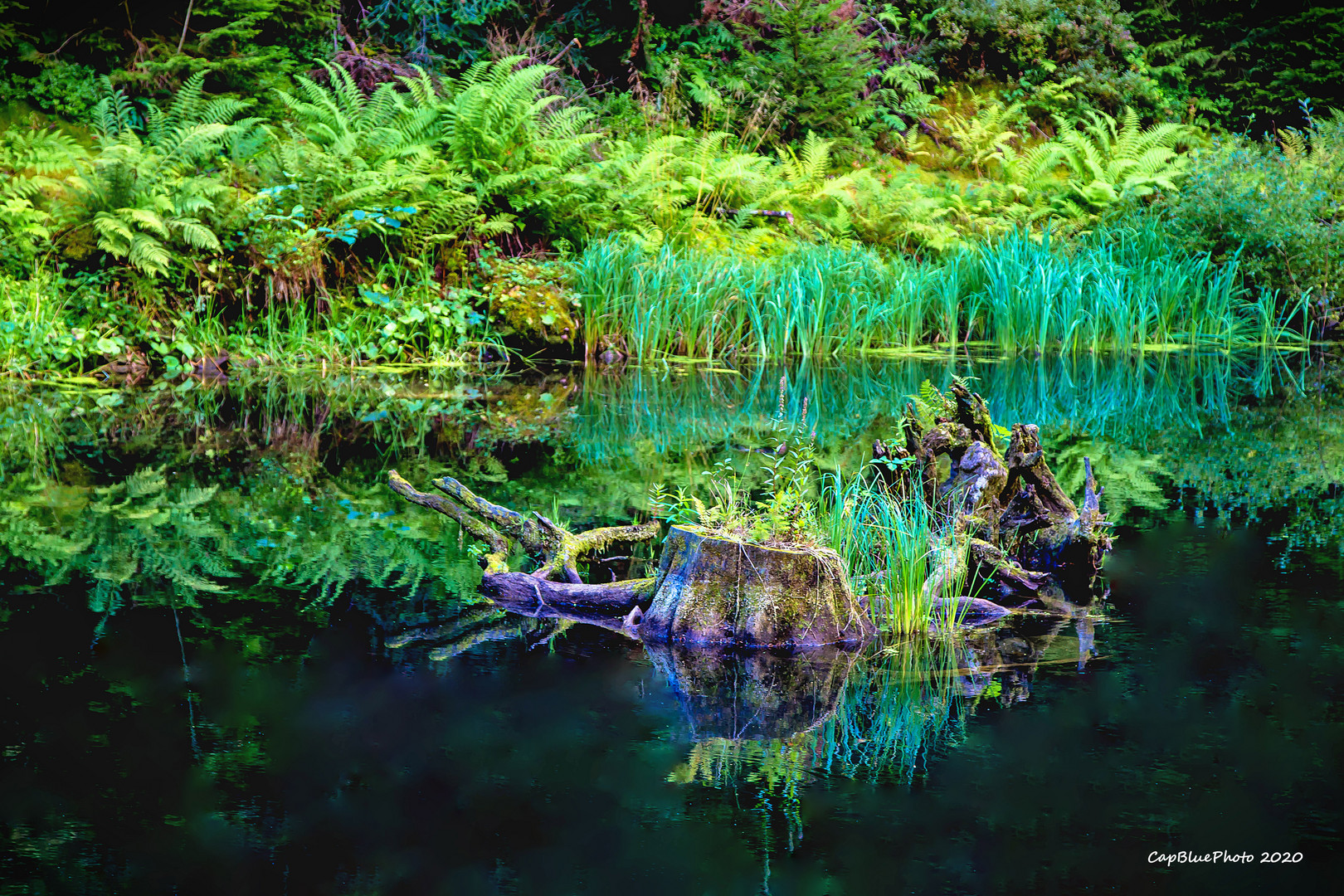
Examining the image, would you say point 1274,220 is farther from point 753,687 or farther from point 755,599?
point 753,687

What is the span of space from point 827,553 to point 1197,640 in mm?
1106

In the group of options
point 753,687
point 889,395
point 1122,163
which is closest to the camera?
point 753,687

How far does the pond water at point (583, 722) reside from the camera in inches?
83.0

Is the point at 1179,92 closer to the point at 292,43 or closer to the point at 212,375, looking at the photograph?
the point at 292,43

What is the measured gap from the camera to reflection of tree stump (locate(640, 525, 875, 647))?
131 inches

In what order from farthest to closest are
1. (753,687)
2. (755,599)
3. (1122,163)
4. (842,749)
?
(1122,163) < (755,599) < (753,687) < (842,749)

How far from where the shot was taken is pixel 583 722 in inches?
107

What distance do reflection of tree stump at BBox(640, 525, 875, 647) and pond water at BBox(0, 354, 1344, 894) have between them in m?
0.12

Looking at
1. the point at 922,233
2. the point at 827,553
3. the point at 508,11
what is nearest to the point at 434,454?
the point at 827,553

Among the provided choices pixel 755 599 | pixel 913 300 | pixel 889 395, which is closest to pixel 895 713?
pixel 755 599

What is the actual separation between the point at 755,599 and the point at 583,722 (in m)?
0.81

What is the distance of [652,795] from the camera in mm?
2348

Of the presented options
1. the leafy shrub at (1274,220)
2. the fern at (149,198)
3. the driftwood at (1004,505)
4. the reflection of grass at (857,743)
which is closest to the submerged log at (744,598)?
the reflection of grass at (857,743)

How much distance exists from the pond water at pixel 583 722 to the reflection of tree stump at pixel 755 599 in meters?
0.12
